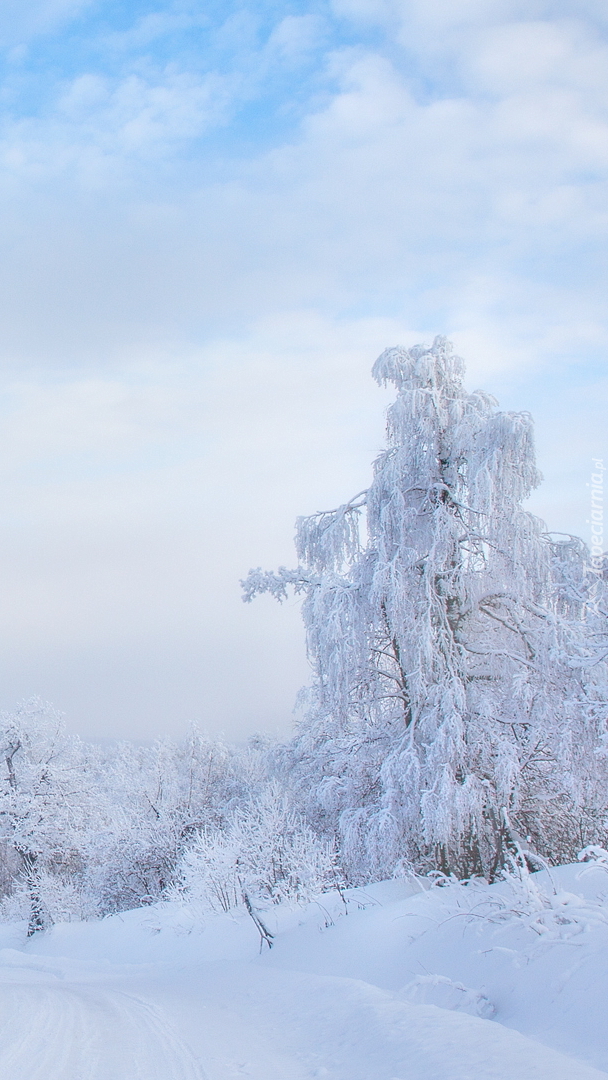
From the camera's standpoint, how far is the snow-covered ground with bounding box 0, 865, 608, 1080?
4.44 m

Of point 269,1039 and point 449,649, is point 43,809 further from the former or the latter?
point 269,1039

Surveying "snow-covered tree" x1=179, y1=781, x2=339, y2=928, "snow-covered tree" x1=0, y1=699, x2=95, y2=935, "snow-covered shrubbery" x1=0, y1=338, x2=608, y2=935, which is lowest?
"snow-covered tree" x1=0, y1=699, x2=95, y2=935

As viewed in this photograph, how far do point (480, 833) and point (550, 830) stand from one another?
5.66 feet

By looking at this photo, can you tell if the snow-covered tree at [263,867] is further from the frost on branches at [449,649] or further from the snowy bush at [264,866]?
the frost on branches at [449,649]

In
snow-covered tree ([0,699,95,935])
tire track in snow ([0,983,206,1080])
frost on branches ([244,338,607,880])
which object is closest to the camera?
tire track in snow ([0,983,206,1080])

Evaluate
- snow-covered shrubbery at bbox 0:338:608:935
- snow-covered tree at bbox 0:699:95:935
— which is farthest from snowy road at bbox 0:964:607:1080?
snow-covered tree at bbox 0:699:95:935

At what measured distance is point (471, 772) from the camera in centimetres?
1055

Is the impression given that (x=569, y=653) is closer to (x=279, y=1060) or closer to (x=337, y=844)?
(x=337, y=844)

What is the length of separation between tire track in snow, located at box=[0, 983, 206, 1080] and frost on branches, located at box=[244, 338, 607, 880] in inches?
187

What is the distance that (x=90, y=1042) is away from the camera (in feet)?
18.6

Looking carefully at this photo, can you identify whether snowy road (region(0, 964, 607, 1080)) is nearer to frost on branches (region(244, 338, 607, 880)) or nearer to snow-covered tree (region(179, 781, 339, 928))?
snow-covered tree (region(179, 781, 339, 928))

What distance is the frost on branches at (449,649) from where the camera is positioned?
10.5m

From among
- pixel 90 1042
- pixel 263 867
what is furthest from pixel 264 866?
pixel 90 1042

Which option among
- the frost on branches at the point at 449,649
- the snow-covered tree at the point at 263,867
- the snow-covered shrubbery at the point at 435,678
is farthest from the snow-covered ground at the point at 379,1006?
the frost on branches at the point at 449,649
